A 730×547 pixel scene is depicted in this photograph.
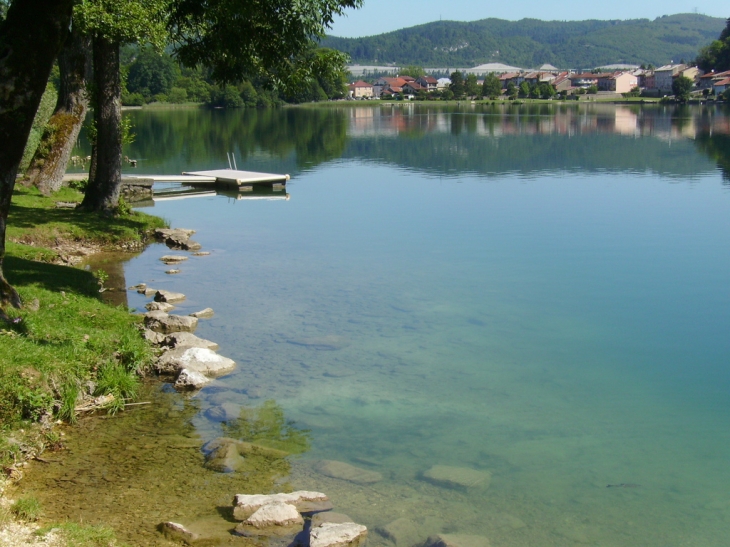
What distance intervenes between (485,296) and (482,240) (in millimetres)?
6660

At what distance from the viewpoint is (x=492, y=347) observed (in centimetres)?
1323

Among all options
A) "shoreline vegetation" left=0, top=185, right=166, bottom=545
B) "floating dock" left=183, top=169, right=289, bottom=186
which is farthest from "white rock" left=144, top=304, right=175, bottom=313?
"floating dock" left=183, top=169, right=289, bottom=186

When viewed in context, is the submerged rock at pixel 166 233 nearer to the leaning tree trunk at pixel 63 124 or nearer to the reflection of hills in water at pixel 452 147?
the leaning tree trunk at pixel 63 124

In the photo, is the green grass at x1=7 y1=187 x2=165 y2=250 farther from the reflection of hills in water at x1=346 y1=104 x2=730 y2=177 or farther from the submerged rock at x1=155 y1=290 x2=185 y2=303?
the reflection of hills in water at x1=346 y1=104 x2=730 y2=177

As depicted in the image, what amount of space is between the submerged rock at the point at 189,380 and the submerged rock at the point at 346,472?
106 inches

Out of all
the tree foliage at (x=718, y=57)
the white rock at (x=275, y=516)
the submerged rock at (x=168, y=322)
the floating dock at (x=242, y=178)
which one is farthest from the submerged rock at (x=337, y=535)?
the tree foliage at (x=718, y=57)

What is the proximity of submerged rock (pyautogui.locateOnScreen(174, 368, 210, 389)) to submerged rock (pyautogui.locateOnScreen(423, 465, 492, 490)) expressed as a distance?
365 centimetres

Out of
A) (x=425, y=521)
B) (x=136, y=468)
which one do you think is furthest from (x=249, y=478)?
(x=425, y=521)

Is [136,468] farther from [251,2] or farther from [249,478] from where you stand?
[251,2]

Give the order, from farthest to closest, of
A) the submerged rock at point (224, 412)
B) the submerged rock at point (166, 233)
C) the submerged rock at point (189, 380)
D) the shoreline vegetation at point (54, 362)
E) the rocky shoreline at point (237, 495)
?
the submerged rock at point (166, 233) < the submerged rock at point (189, 380) < the submerged rock at point (224, 412) < the shoreline vegetation at point (54, 362) < the rocky shoreline at point (237, 495)

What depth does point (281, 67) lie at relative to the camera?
721 inches

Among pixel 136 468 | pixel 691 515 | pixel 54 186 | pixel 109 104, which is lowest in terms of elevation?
pixel 691 515

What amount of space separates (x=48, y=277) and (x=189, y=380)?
13.5 feet

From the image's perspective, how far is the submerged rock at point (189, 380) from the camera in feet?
35.0
